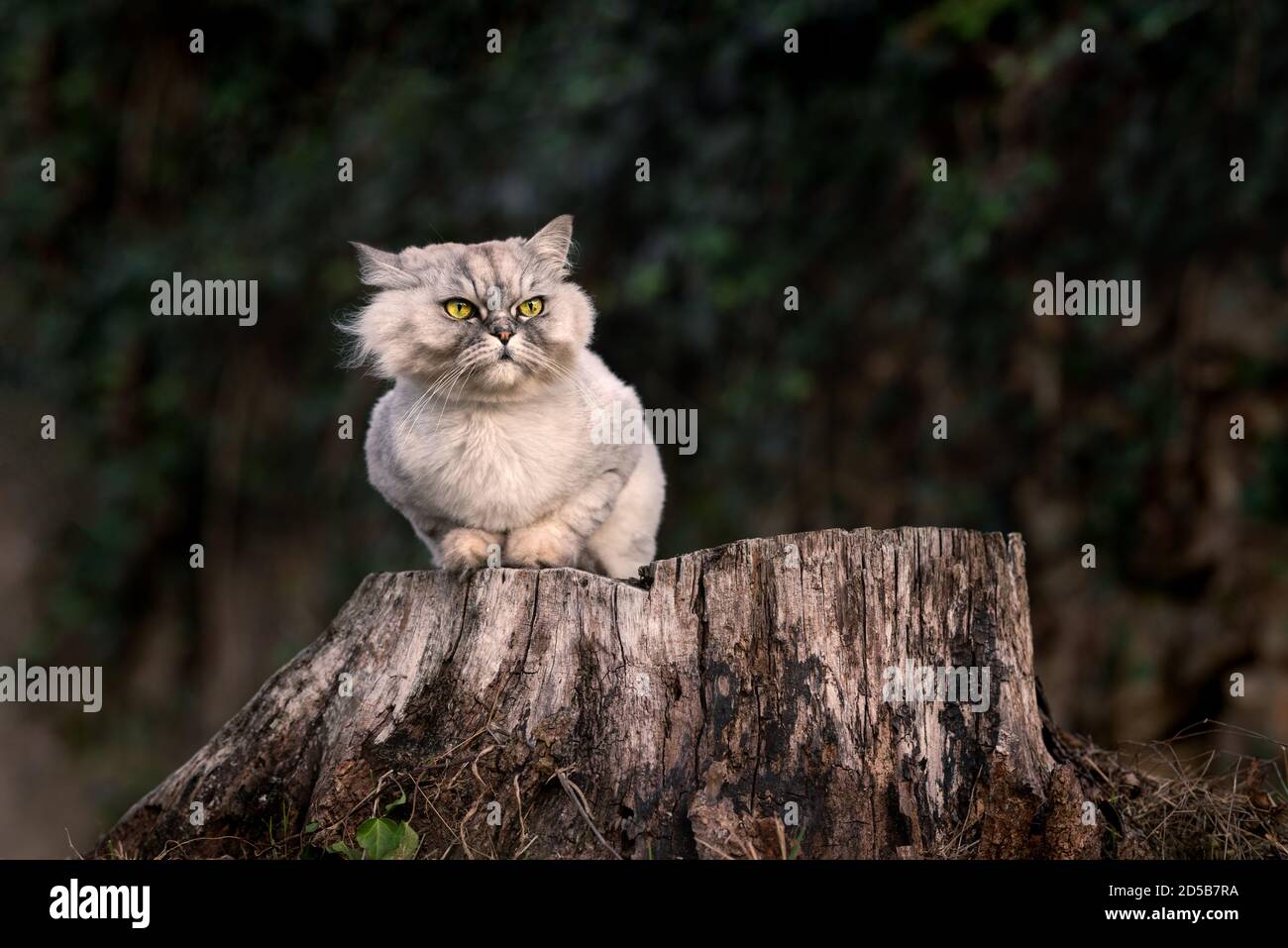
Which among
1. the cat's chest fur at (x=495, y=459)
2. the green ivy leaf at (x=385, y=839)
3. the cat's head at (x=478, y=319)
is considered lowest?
the green ivy leaf at (x=385, y=839)

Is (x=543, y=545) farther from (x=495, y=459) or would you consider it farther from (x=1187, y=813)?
(x=1187, y=813)

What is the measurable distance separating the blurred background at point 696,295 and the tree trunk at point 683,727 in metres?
1.54

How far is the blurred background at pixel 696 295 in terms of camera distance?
211 inches

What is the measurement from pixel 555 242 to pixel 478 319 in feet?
1.35

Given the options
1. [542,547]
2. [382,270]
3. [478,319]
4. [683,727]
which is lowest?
[683,727]

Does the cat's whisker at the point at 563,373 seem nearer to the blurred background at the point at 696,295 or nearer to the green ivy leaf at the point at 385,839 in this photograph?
the blurred background at the point at 696,295

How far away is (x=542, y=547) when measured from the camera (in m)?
3.47

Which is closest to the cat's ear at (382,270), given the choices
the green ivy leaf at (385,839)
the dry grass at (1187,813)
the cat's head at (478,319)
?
the cat's head at (478,319)

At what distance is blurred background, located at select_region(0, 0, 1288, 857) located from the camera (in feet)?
17.6

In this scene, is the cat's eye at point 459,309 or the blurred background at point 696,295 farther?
the blurred background at point 696,295

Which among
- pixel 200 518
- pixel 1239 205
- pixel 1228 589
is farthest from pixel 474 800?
pixel 200 518

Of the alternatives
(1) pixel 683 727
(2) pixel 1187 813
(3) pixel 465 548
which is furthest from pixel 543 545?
(2) pixel 1187 813

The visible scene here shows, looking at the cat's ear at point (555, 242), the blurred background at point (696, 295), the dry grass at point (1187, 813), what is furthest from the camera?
the blurred background at point (696, 295)

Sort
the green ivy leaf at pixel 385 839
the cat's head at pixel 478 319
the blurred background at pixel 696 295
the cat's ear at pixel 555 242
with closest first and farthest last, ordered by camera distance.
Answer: the green ivy leaf at pixel 385 839 < the cat's head at pixel 478 319 < the cat's ear at pixel 555 242 < the blurred background at pixel 696 295
